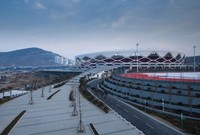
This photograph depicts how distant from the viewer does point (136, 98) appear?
102 ft

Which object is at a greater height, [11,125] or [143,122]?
[11,125]

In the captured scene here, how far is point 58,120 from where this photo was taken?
68.9 feet

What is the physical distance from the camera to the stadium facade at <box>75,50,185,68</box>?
9981 cm

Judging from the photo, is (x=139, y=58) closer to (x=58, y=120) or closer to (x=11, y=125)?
(x=58, y=120)

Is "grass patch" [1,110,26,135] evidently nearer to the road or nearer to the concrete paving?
the concrete paving

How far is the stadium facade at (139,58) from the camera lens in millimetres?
99812

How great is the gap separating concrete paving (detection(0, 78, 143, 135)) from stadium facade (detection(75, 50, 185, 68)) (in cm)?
7282

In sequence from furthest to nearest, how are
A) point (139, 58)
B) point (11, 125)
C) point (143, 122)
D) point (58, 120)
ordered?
point (139, 58), point (143, 122), point (58, 120), point (11, 125)

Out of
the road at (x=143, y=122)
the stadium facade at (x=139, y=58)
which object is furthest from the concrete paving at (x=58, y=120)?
the stadium facade at (x=139, y=58)

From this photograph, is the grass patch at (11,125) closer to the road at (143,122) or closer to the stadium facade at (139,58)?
the road at (143,122)

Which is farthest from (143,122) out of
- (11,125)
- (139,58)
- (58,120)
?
(139,58)

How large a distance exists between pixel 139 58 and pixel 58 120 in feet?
273

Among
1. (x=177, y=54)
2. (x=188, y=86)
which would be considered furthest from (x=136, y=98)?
(x=177, y=54)

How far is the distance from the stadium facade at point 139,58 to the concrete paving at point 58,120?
7282 centimetres
